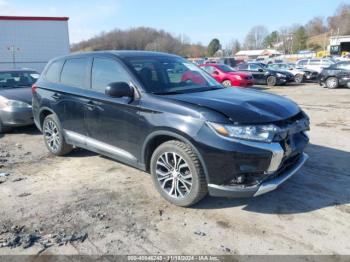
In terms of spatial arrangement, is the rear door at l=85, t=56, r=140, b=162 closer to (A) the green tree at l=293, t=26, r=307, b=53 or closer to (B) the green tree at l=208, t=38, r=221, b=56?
(A) the green tree at l=293, t=26, r=307, b=53

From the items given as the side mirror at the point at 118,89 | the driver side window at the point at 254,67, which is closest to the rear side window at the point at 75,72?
the side mirror at the point at 118,89

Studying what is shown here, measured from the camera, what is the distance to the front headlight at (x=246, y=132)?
3541mm

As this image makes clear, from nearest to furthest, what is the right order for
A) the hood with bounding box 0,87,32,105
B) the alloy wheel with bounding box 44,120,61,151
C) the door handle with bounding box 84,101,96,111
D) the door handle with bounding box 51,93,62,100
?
the door handle with bounding box 84,101,96,111 → the door handle with bounding box 51,93,62,100 → the alloy wheel with bounding box 44,120,61,151 → the hood with bounding box 0,87,32,105

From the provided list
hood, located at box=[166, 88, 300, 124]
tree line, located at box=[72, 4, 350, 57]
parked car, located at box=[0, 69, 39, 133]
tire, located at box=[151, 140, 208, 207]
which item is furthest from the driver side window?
tree line, located at box=[72, 4, 350, 57]

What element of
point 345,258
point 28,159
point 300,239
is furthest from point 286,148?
point 28,159

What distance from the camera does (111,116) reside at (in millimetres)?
4645

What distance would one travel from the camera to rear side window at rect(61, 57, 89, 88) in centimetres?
522

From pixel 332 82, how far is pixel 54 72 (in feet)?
55.4

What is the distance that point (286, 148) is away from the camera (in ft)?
12.3

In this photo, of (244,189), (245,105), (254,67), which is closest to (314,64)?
(254,67)

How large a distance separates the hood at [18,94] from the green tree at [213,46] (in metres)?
115

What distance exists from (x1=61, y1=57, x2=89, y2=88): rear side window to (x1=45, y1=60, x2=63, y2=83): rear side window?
182mm

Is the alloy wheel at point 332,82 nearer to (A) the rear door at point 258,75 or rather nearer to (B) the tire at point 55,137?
(A) the rear door at point 258,75

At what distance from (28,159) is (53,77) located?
5.06 ft
